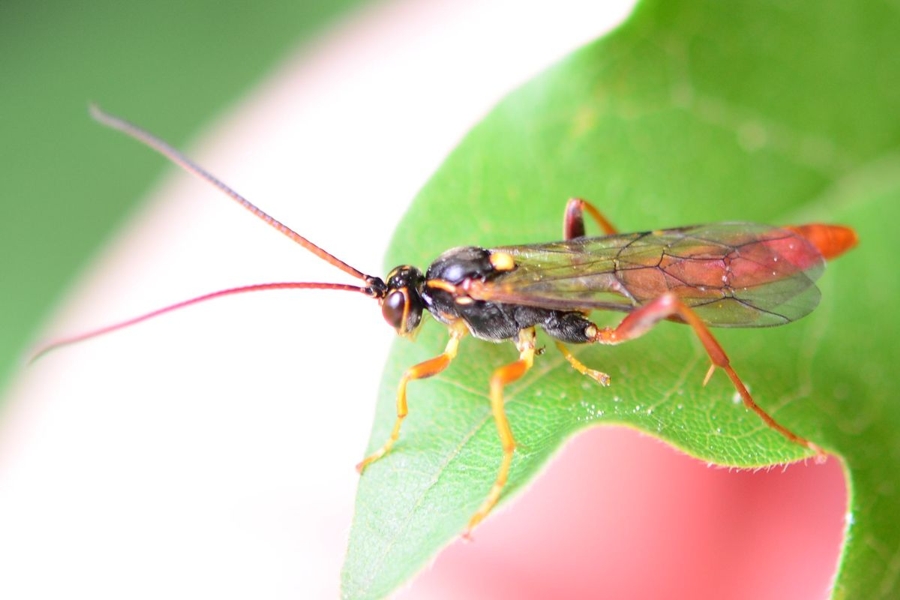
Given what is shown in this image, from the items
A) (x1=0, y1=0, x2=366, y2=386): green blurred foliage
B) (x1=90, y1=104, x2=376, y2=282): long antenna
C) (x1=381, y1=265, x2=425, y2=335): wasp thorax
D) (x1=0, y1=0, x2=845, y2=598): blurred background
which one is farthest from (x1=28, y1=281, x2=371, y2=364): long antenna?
(x1=0, y1=0, x2=366, y2=386): green blurred foliage

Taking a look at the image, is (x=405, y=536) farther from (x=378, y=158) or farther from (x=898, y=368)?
(x=378, y=158)

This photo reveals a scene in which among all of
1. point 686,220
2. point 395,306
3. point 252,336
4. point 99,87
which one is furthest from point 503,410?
point 99,87

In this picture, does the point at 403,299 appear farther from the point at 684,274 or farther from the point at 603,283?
the point at 684,274

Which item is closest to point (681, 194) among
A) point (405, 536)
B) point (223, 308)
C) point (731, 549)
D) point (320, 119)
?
point (405, 536)

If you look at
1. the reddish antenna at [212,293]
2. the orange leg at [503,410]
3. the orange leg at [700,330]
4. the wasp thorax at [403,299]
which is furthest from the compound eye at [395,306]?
the orange leg at [700,330]

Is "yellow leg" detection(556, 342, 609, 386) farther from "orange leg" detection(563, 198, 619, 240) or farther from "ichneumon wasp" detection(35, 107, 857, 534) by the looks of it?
"orange leg" detection(563, 198, 619, 240)

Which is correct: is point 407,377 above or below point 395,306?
below
